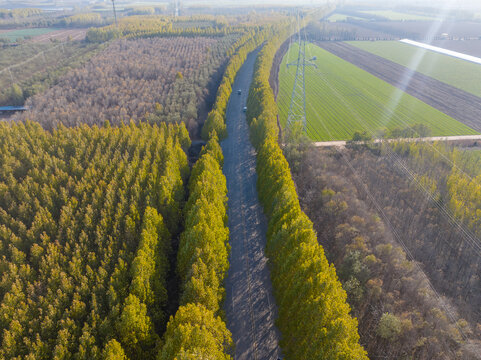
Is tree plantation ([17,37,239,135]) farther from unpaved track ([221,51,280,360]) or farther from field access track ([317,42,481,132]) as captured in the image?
field access track ([317,42,481,132])

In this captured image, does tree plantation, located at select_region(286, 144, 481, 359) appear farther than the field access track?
No

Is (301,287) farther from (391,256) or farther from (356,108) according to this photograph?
(356,108)

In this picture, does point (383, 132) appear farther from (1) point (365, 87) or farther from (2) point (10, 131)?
(2) point (10, 131)

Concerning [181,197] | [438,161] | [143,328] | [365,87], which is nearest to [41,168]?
[181,197]

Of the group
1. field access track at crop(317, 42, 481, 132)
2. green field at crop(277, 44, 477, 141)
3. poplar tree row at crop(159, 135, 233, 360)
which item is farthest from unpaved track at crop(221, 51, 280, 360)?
field access track at crop(317, 42, 481, 132)

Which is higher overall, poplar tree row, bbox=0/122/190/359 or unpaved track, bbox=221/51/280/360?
poplar tree row, bbox=0/122/190/359

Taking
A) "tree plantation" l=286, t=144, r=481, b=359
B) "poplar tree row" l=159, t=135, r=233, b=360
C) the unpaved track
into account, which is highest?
"poplar tree row" l=159, t=135, r=233, b=360

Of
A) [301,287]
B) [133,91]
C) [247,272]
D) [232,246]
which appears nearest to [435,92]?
[232,246]
